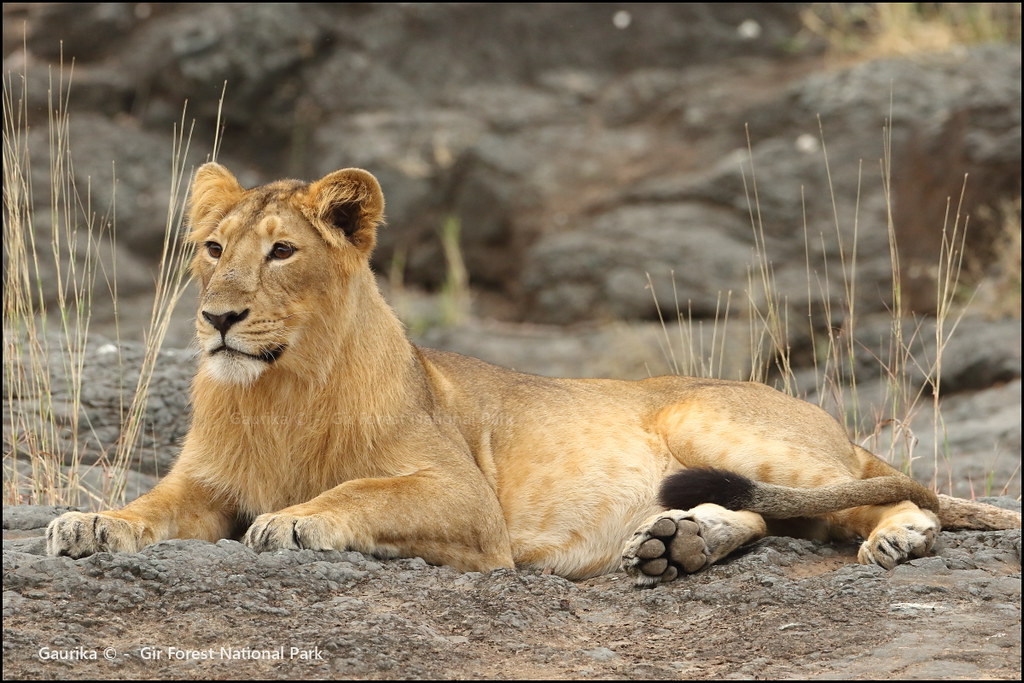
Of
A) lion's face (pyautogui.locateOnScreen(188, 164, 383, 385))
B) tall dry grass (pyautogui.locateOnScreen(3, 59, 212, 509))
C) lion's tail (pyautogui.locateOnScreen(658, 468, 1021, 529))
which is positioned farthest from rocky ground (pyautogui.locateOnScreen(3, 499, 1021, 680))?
tall dry grass (pyautogui.locateOnScreen(3, 59, 212, 509))

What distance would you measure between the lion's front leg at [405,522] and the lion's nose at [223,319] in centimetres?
75

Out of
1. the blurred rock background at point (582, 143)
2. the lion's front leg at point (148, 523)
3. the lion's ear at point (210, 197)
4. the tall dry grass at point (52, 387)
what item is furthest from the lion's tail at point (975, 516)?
the blurred rock background at point (582, 143)

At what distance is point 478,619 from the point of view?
4.41 metres

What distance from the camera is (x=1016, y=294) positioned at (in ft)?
43.0

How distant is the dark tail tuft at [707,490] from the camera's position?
5340mm

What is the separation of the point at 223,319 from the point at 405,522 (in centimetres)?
108

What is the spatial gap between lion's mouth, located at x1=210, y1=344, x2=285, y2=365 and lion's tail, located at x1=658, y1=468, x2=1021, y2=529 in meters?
1.75

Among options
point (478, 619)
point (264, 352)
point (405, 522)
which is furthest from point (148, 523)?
point (478, 619)

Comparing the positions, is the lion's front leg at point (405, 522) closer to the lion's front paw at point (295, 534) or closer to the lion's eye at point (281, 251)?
the lion's front paw at point (295, 534)

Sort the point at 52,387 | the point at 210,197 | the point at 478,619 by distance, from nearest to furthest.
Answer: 1. the point at 478,619
2. the point at 210,197
3. the point at 52,387

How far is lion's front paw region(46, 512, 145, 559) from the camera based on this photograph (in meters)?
4.66

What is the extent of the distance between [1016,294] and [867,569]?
9.13 meters

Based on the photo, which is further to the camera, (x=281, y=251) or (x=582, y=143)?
(x=582, y=143)

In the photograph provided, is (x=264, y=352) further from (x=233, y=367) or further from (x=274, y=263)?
(x=274, y=263)
